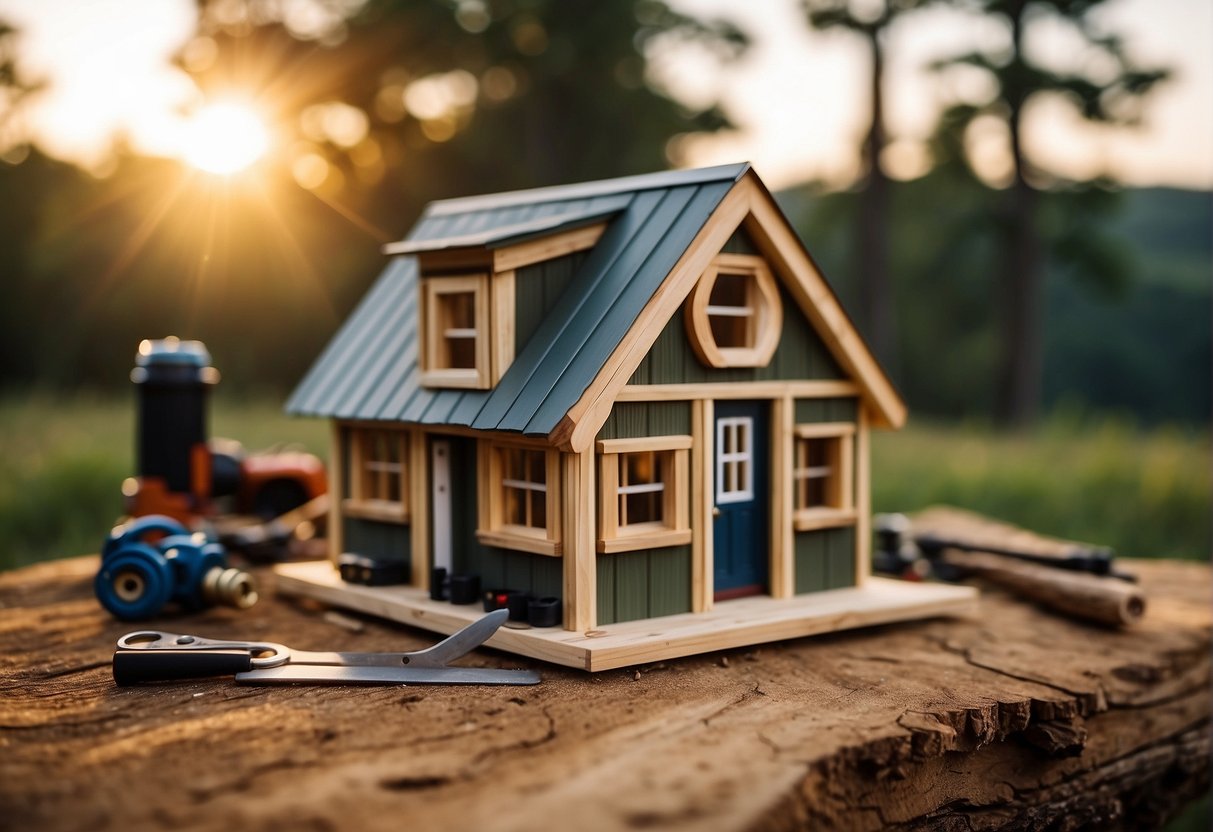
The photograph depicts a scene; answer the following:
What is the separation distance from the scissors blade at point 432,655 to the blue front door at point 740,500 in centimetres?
199

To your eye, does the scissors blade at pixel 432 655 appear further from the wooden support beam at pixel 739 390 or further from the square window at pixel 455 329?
the square window at pixel 455 329

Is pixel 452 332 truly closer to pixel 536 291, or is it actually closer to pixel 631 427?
pixel 536 291

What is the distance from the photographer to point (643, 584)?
840 cm

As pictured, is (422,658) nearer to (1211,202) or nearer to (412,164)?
(412,164)

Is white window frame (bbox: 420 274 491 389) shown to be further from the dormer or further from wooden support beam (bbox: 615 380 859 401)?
wooden support beam (bbox: 615 380 859 401)

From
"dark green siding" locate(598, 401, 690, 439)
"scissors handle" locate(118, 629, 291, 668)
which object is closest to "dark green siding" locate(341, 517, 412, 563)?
"scissors handle" locate(118, 629, 291, 668)

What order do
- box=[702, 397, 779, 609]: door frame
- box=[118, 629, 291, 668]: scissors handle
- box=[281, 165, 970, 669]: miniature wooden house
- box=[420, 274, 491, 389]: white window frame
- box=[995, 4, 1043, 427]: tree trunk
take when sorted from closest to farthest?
box=[118, 629, 291, 668]: scissors handle
box=[281, 165, 970, 669]: miniature wooden house
box=[420, 274, 491, 389]: white window frame
box=[702, 397, 779, 609]: door frame
box=[995, 4, 1043, 427]: tree trunk

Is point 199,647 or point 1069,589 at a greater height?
point 199,647

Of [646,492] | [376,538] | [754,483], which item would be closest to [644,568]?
[646,492]

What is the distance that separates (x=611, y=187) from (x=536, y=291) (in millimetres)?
1307

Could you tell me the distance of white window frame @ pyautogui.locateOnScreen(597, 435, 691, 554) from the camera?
8.08m

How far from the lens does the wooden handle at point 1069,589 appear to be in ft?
33.4

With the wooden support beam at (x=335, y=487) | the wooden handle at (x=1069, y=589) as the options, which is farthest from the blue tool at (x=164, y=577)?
the wooden handle at (x=1069, y=589)

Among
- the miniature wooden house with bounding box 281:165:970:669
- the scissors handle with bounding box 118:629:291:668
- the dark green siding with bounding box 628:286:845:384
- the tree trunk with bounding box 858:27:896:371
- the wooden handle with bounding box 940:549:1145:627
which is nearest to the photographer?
the scissors handle with bounding box 118:629:291:668
